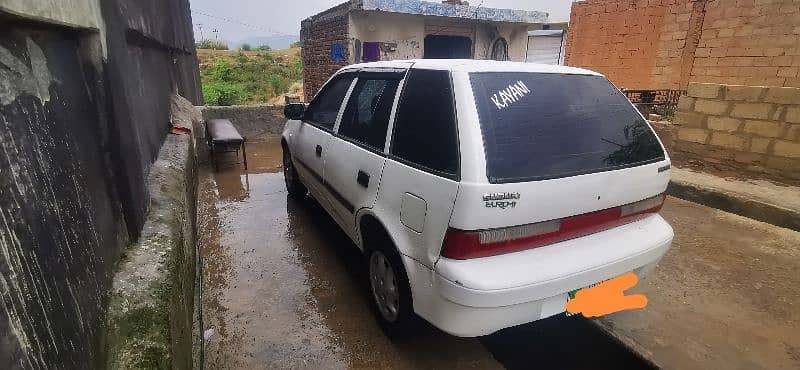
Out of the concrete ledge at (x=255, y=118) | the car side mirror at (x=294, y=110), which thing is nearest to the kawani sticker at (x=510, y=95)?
the car side mirror at (x=294, y=110)

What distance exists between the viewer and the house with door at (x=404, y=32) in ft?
31.2

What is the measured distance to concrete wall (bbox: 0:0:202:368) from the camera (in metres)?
0.97

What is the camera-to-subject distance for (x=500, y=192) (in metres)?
1.74

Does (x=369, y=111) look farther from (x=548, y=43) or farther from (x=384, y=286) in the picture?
(x=548, y=43)

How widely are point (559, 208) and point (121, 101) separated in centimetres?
225

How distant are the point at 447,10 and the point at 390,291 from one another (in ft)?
31.2

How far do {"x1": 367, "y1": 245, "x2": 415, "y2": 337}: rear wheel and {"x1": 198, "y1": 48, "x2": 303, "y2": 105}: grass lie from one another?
16.0 m

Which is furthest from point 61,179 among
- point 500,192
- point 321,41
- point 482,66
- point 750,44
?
point 321,41

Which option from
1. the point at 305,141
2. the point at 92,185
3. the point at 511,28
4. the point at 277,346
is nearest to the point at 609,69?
the point at 511,28

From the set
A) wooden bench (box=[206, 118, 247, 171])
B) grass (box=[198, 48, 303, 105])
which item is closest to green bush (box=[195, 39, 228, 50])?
grass (box=[198, 48, 303, 105])

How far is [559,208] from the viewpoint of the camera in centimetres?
189

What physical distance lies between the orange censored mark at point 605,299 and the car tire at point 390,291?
2.83 feet

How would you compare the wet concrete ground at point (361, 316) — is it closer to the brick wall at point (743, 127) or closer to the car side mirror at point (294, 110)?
the car side mirror at point (294, 110)

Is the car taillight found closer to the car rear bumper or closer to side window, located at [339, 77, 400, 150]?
the car rear bumper
